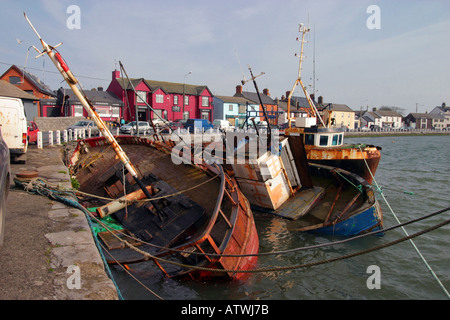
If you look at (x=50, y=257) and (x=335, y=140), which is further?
(x=335, y=140)

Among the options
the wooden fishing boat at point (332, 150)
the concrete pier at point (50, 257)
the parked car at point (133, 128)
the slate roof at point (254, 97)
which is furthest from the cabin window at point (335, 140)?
the slate roof at point (254, 97)

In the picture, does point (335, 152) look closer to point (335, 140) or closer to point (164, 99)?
point (335, 140)

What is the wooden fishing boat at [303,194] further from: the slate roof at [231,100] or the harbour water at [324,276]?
the slate roof at [231,100]

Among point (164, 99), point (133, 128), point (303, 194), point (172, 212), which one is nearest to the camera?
point (172, 212)

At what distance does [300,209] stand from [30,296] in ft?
34.1

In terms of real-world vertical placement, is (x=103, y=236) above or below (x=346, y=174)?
below

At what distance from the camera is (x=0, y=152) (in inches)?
184

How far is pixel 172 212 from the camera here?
940cm

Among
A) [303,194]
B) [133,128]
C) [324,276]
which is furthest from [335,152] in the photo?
[133,128]

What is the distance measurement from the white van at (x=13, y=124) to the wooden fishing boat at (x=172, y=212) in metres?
2.39

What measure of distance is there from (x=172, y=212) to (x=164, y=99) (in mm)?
43061

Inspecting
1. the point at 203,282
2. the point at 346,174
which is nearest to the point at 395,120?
the point at 346,174

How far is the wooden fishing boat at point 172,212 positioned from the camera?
24.3 feet
